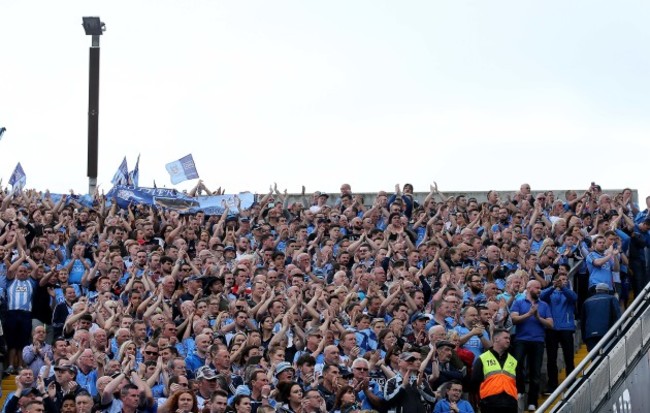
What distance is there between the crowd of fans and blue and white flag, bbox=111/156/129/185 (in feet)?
9.12

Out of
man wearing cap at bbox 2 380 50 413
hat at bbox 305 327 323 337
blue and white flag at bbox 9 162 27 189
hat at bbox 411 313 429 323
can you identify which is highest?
blue and white flag at bbox 9 162 27 189

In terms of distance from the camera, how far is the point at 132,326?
56.9ft

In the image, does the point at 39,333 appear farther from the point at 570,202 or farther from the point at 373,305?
the point at 570,202

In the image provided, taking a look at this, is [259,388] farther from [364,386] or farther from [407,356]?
[407,356]

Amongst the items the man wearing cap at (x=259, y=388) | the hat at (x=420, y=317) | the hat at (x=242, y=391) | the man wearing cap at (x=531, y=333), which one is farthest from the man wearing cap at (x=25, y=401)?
the man wearing cap at (x=531, y=333)

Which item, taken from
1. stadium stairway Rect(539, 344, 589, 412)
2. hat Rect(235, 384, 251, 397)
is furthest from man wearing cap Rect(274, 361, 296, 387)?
stadium stairway Rect(539, 344, 589, 412)

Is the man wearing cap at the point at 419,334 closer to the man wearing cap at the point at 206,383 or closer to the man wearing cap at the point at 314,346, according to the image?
the man wearing cap at the point at 314,346

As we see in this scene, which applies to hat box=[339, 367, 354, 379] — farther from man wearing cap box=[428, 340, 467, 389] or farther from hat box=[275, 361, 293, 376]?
man wearing cap box=[428, 340, 467, 389]

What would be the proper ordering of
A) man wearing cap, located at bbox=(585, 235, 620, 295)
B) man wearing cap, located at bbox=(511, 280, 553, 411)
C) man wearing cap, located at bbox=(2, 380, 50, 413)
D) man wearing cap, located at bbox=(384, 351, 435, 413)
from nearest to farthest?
1. man wearing cap, located at bbox=(2, 380, 50, 413)
2. man wearing cap, located at bbox=(384, 351, 435, 413)
3. man wearing cap, located at bbox=(511, 280, 553, 411)
4. man wearing cap, located at bbox=(585, 235, 620, 295)

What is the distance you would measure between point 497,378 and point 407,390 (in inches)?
70.8

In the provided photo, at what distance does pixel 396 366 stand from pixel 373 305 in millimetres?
2647

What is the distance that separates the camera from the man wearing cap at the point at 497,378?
17109 mm

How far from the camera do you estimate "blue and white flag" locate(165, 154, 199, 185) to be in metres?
30.1

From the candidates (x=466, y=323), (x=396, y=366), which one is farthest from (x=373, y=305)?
(x=396, y=366)
